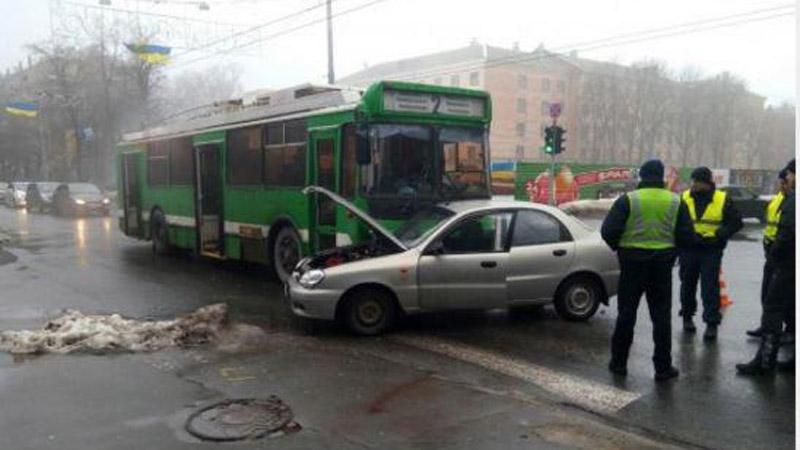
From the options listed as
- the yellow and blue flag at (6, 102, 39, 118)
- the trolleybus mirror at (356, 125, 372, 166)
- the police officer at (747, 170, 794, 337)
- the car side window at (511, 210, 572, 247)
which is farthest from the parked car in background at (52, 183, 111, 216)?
the police officer at (747, 170, 794, 337)

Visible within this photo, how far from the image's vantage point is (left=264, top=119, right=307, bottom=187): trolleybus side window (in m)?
10.9

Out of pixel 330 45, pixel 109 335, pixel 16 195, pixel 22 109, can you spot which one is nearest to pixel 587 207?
pixel 330 45

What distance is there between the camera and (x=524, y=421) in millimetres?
5203

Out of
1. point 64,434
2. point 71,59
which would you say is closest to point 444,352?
point 64,434

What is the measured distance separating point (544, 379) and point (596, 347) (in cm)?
134

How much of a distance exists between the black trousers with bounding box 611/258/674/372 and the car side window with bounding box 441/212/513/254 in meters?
2.04

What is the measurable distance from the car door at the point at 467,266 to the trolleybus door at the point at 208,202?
21.9 ft

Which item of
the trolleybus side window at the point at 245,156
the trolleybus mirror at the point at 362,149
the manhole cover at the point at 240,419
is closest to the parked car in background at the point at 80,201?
the trolleybus side window at the point at 245,156

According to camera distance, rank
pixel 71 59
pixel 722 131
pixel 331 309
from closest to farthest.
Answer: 1. pixel 331 309
2. pixel 71 59
3. pixel 722 131

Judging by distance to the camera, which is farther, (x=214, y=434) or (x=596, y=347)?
(x=596, y=347)

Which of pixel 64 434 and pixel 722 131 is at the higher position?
pixel 722 131

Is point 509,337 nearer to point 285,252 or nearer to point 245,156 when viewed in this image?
point 285,252

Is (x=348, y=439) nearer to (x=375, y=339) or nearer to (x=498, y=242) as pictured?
(x=375, y=339)

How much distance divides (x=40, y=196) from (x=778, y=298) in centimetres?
3757
